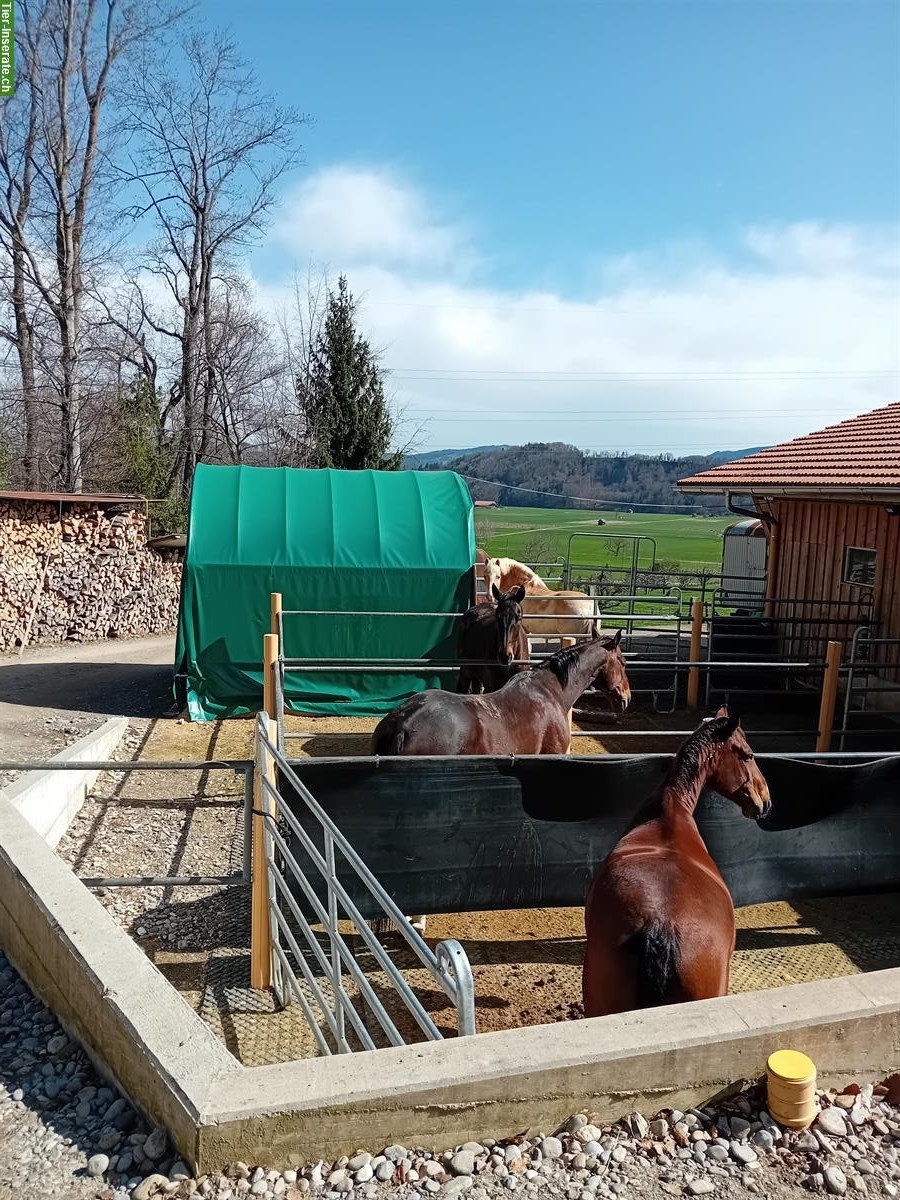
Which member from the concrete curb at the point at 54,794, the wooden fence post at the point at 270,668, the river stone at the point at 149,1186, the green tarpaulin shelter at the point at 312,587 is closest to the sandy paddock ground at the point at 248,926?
the concrete curb at the point at 54,794

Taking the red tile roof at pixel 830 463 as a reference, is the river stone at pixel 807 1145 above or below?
below

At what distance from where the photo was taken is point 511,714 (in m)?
6.23

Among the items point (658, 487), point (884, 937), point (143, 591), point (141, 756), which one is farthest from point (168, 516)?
point (658, 487)

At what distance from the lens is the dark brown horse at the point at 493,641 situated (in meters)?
9.61

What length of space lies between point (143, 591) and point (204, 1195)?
15.6 meters

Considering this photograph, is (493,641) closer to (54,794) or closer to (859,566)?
(859,566)

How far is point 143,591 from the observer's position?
16672mm

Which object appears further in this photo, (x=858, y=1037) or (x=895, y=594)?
(x=895, y=594)

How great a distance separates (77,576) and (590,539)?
61748 mm

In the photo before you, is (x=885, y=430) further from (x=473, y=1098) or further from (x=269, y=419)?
(x=269, y=419)

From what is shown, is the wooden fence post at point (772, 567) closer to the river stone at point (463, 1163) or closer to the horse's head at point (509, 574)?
the horse's head at point (509, 574)

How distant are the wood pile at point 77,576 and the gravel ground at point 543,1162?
13.1 m

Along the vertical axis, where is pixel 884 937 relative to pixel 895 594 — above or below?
below

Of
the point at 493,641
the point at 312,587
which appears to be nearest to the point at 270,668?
→ the point at 493,641
